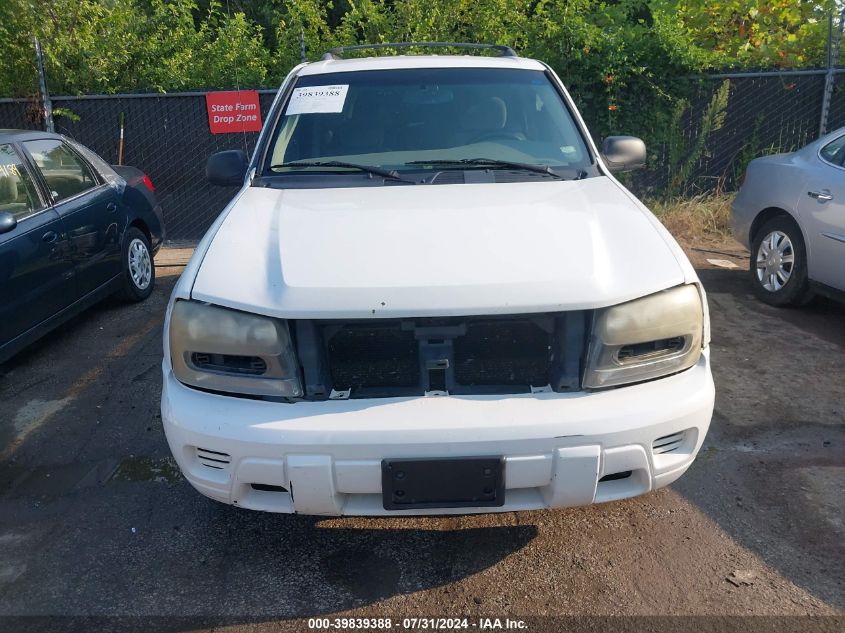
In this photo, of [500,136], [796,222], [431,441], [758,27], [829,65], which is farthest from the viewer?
[758,27]

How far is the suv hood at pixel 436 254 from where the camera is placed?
89.4 inches

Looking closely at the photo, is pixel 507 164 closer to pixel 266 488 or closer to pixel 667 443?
pixel 667 443

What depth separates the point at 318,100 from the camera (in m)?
3.72

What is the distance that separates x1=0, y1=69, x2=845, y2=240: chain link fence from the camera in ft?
28.6

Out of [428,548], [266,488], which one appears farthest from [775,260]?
[266,488]

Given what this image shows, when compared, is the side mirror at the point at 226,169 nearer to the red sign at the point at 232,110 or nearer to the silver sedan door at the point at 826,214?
the silver sedan door at the point at 826,214

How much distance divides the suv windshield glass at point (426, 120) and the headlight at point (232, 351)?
1.29 metres

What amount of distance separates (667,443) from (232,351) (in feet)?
4.84

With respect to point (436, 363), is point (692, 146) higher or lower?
lower

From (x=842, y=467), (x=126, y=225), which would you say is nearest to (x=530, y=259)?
(x=842, y=467)

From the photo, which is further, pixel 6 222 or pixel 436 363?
pixel 6 222

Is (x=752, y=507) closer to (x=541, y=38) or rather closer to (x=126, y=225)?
(x=126, y=225)

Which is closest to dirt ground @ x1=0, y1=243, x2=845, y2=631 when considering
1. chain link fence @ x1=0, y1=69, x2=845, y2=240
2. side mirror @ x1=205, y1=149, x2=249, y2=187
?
side mirror @ x1=205, y1=149, x2=249, y2=187

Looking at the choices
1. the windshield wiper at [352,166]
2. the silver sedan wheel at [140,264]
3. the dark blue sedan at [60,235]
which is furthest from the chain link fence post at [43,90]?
the windshield wiper at [352,166]
